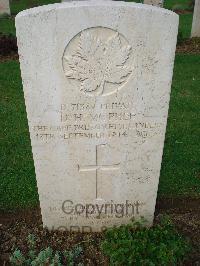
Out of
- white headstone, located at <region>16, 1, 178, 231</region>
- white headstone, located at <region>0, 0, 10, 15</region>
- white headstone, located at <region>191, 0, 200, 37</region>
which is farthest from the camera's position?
white headstone, located at <region>0, 0, 10, 15</region>

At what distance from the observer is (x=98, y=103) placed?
3416mm

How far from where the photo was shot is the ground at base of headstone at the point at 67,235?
3834 mm

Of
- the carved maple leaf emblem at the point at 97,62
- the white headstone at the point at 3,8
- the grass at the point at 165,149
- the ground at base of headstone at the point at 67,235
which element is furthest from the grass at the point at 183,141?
the white headstone at the point at 3,8

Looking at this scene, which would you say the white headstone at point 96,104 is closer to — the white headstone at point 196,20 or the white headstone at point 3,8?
the white headstone at point 196,20

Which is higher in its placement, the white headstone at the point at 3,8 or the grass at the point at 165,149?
the grass at the point at 165,149

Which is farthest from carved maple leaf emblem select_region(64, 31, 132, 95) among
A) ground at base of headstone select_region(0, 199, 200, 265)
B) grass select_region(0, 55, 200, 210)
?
grass select_region(0, 55, 200, 210)

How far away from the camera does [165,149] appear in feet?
19.0

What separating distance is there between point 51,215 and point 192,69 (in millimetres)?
6259

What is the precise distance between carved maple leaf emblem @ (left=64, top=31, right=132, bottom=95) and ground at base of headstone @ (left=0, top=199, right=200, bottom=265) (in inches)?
60.4

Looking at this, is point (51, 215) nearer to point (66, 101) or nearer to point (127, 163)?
point (127, 163)

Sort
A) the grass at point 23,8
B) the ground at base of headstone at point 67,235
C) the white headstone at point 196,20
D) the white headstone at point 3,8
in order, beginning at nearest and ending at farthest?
the ground at base of headstone at point 67,235 < the white headstone at point 196,20 < the grass at point 23,8 < the white headstone at point 3,8

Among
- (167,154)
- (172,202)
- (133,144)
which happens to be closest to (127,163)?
(133,144)

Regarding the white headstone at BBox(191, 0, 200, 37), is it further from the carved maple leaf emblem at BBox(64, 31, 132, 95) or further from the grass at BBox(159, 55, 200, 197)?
the carved maple leaf emblem at BBox(64, 31, 132, 95)

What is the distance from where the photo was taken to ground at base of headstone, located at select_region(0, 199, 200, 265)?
3834 mm
